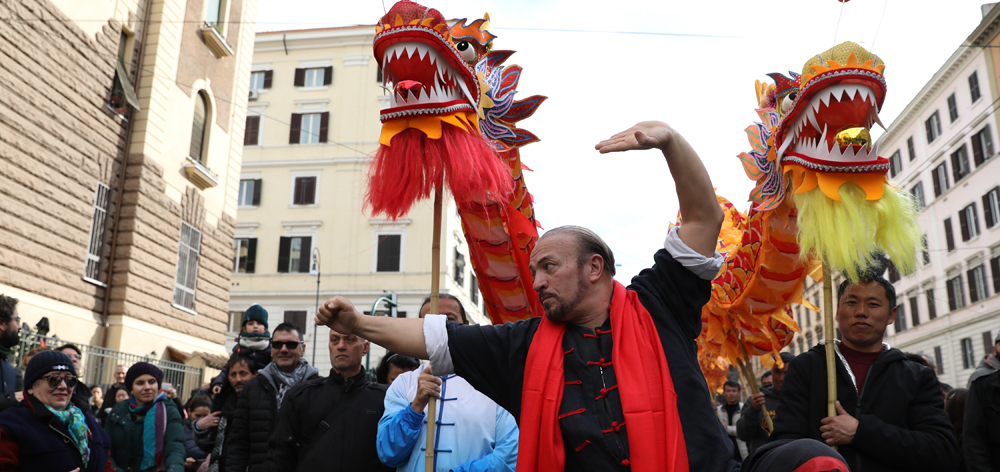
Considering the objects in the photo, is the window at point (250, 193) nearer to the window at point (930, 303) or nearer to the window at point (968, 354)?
the window at point (930, 303)

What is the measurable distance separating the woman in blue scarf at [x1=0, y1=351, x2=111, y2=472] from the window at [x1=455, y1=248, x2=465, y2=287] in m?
21.6

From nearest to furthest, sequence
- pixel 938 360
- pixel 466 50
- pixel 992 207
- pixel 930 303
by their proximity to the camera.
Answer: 1. pixel 466 50
2. pixel 992 207
3. pixel 938 360
4. pixel 930 303

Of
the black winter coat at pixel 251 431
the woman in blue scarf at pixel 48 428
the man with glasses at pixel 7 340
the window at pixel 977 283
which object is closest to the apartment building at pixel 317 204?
the window at pixel 977 283

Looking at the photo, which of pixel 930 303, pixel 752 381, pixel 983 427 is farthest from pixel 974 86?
pixel 983 427

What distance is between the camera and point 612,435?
2.41 m

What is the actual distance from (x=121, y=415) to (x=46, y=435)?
4.79 ft

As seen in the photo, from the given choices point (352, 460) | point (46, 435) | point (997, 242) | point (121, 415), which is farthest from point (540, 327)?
point (997, 242)

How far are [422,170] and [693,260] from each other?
130cm

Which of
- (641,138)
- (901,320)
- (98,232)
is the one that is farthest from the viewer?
(901,320)

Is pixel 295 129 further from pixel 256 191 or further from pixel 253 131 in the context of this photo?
pixel 256 191

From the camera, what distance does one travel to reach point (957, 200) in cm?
3075

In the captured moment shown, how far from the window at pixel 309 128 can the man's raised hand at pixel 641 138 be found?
94.4 feet

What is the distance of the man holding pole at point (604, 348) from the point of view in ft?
7.79

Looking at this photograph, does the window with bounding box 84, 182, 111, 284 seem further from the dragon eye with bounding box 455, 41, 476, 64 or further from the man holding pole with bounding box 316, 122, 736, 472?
A: the man holding pole with bounding box 316, 122, 736, 472
